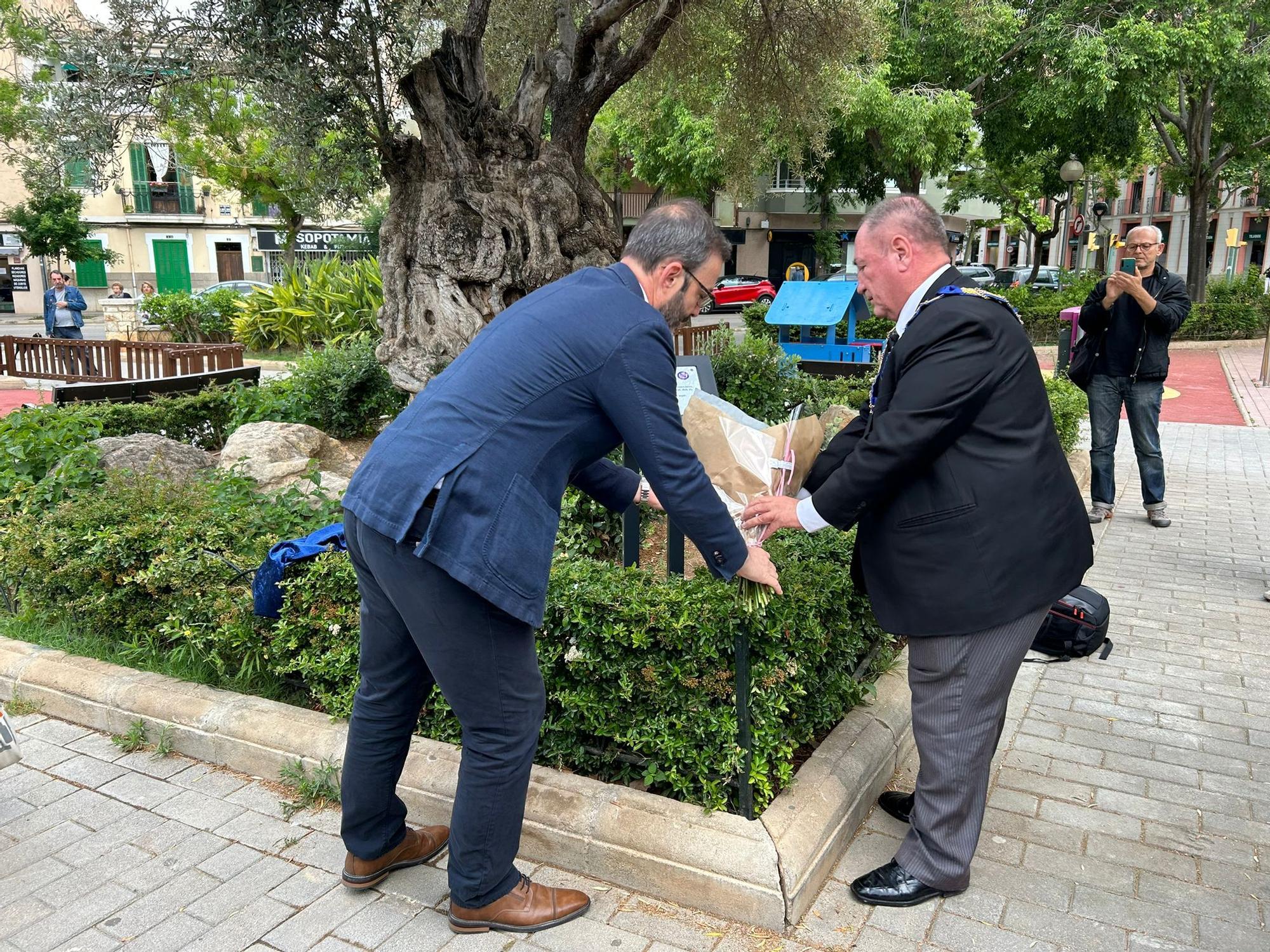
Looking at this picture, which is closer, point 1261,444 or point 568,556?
point 568,556

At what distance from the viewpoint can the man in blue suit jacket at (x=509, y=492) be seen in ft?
7.34

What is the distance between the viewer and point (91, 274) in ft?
133

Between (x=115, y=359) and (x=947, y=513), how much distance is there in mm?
11316

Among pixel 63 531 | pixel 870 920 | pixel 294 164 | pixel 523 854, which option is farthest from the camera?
pixel 294 164

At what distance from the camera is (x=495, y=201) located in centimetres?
730

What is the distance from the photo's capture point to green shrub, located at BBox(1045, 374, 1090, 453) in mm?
7354

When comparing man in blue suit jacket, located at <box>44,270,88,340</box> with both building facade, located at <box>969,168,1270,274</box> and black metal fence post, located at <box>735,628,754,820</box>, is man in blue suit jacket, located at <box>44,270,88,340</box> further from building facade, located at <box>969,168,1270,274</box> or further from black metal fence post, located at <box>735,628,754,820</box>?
building facade, located at <box>969,168,1270,274</box>

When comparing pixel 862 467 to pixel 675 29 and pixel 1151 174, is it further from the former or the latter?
pixel 1151 174

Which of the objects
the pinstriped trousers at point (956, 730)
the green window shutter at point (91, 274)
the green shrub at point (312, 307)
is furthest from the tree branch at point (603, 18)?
the green window shutter at point (91, 274)

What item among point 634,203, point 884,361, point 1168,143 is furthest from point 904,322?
point 634,203

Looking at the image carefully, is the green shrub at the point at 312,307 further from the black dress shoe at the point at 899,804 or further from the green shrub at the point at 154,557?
the black dress shoe at the point at 899,804

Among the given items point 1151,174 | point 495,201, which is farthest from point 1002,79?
point 1151,174

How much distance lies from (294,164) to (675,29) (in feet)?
12.5

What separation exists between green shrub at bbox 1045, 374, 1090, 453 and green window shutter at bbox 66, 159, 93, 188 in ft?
23.2
